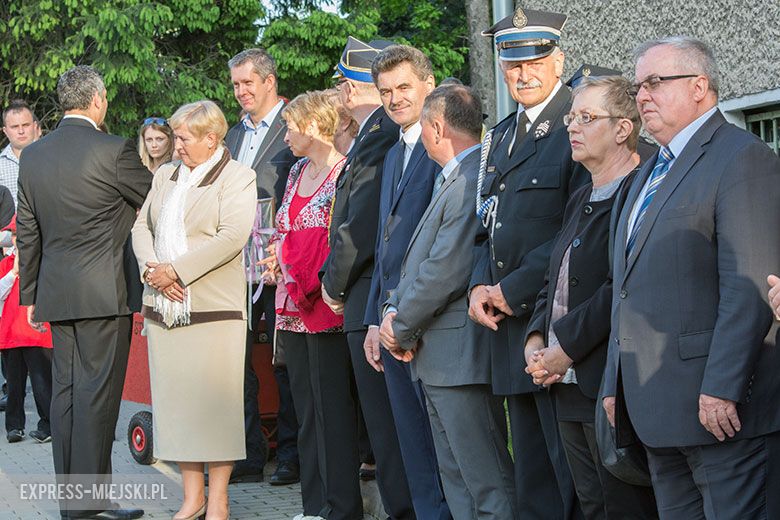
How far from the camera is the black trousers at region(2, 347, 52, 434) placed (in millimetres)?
9383

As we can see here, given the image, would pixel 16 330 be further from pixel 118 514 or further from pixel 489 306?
pixel 489 306

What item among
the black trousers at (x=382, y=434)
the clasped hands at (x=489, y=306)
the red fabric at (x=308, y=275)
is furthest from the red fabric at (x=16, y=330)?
the clasped hands at (x=489, y=306)

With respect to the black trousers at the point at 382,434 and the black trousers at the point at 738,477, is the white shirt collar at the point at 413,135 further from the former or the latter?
the black trousers at the point at 738,477

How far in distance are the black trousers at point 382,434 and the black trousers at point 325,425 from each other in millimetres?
283

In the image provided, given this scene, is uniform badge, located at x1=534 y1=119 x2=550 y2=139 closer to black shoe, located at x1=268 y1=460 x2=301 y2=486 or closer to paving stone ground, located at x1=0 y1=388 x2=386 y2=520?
paving stone ground, located at x1=0 y1=388 x2=386 y2=520

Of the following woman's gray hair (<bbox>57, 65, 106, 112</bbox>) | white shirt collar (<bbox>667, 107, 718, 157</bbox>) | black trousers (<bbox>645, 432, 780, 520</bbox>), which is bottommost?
black trousers (<bbox>645, 432, 780, 520</bbox>)

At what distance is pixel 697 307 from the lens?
11.8ft

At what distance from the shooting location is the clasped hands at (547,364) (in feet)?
13.6

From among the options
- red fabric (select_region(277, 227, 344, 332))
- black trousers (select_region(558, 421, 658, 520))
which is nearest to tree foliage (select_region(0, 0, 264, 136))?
red fabric (select_region(277, 227, 344, 332))

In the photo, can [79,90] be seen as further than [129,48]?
No

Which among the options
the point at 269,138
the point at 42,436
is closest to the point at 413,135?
the point at 269,138

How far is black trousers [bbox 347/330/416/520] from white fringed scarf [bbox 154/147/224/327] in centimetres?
99

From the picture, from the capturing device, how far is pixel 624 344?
377cm

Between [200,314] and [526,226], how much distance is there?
7.66 ft
